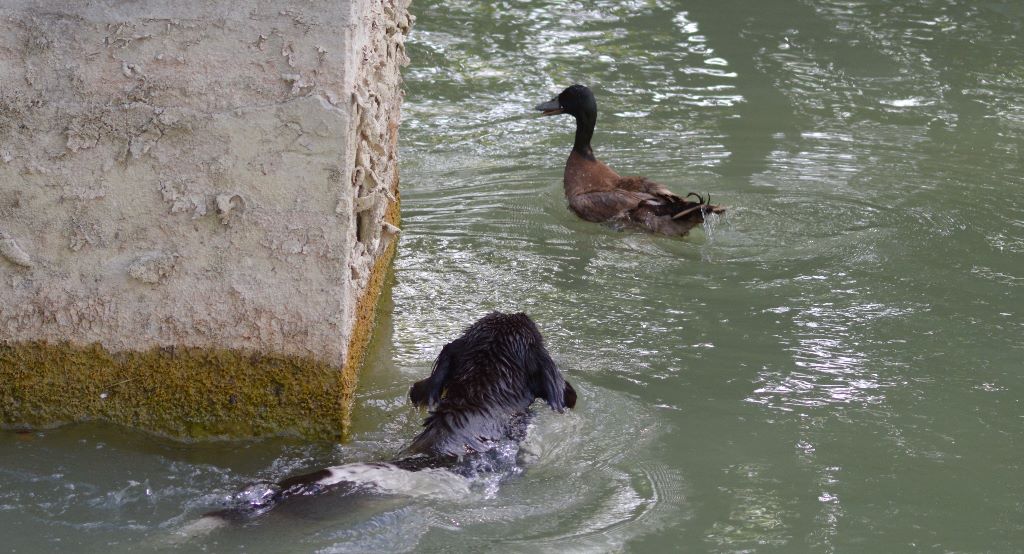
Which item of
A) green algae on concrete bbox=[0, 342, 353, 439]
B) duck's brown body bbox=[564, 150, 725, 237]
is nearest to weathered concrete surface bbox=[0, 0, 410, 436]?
green algae on concrete bbox=[0, 342, 353, 439]

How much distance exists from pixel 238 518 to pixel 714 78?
868 centimetres

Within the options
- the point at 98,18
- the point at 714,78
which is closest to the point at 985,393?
the point at 98,18

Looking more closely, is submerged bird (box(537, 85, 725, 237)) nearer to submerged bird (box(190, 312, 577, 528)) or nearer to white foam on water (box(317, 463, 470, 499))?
submerged bird (box(190, 312, 577, 528))

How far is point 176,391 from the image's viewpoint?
5.03 meters

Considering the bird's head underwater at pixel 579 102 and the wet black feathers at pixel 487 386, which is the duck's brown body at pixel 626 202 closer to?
the bird's head underwater at pixel 579 102

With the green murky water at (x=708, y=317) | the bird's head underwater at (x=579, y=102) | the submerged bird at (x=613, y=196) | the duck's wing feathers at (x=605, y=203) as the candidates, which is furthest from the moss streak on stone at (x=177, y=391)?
the bird's head underwater at (x=579, y=102)

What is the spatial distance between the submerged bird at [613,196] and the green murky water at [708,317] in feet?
0.50

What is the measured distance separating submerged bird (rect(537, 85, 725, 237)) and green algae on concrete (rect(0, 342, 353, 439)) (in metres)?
3.62

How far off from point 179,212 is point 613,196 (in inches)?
162

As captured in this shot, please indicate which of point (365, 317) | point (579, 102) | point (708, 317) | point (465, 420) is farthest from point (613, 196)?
point (465, 420)

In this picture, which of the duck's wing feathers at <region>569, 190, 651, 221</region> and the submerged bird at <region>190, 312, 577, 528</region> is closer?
the submerged bird at <region>190, 312, 577, 528</region>

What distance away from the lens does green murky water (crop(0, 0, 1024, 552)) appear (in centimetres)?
443

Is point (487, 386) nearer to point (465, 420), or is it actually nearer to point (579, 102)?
point (465, 420)

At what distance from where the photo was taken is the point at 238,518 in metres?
4.20
